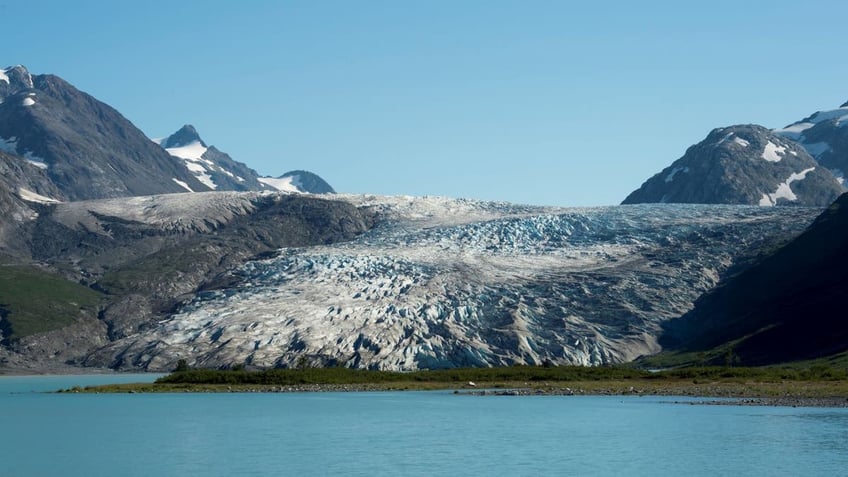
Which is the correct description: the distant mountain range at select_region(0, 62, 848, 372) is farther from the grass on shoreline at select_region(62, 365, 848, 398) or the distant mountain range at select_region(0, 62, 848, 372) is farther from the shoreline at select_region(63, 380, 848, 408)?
the shoreline at select_region(63, 380, 848, 408)

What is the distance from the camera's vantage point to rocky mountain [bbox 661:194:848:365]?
123938 mm

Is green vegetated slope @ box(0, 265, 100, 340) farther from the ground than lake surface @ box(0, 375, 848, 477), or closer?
farther from the ground

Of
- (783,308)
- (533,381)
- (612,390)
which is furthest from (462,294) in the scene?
(612,390)

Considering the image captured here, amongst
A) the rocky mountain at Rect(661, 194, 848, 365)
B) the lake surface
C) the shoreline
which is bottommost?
the lake surface

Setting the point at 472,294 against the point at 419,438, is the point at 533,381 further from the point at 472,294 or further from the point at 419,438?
the point at 419,438

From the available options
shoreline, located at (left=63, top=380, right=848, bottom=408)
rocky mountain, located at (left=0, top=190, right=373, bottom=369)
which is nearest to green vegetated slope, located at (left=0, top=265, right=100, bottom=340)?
rocky mountain, located at (left=0, top=190, right=373, bottom=369)

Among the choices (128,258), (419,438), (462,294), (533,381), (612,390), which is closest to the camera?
(419,438)

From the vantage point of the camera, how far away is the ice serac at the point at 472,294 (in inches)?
5320

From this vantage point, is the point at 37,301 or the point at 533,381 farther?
the point at 37,301

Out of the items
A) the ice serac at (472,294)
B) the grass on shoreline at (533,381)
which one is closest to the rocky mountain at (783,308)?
the ice serac at (472,294)

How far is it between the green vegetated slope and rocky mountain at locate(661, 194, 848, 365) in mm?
79776

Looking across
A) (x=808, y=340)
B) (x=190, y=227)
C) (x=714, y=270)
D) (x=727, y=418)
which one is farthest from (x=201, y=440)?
(x=190, y=227)

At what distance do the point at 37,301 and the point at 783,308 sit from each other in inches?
3884

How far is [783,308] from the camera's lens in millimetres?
137125
